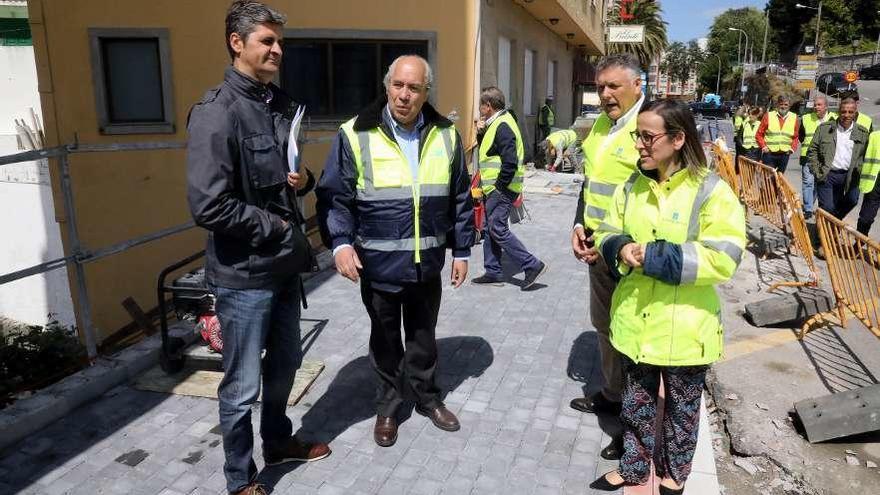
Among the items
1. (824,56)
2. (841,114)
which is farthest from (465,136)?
(824,56)

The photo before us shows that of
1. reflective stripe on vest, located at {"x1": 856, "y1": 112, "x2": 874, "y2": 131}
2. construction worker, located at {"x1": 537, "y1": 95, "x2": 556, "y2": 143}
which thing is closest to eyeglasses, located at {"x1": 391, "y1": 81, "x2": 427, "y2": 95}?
reflective stripe on vest, located at {"x1": 856, "y1": 112, "x2": 874, "y2": 131}

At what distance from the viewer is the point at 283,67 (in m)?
10.5

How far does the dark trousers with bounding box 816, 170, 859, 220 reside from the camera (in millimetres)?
8578

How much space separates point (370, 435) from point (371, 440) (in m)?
0.05

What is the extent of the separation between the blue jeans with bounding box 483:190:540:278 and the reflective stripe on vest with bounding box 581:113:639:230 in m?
2.72

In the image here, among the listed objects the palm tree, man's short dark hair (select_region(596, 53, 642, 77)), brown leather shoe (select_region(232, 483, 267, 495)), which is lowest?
brown leather shoe (select_region(232, 483, 267, 495))

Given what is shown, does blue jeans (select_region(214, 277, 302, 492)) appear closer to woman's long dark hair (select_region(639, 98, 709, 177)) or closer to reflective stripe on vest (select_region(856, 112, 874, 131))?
woman's long dark hair (select_region(639, 98, 709, 177))

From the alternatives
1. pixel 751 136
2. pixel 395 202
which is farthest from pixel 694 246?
pixel 751 136

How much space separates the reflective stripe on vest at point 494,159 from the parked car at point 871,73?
6024 centimetres

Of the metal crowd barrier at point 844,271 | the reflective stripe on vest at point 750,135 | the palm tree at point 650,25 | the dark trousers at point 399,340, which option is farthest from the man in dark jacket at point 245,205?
the palm tree at point 650,25

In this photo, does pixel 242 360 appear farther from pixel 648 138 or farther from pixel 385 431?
pixel 648 138

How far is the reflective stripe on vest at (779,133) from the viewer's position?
471 inches

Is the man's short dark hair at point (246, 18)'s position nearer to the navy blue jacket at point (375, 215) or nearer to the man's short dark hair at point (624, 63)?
the navy blue jacket at point (375, 215)

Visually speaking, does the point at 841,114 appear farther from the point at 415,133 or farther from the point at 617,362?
the point at 415,133
